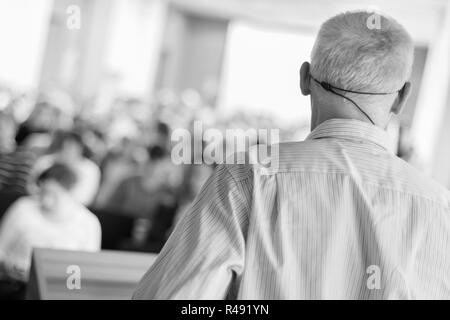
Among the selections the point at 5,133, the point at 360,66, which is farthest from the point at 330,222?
the point at 5,133

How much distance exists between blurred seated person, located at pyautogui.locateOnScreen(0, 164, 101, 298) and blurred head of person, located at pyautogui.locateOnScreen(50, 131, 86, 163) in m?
1.59

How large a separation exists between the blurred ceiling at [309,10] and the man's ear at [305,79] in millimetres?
14219

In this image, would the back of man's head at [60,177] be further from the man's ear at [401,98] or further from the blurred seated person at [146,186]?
the man's ear at [401,98]

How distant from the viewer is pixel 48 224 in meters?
3.88

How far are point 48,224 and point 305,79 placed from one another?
2.82 metres

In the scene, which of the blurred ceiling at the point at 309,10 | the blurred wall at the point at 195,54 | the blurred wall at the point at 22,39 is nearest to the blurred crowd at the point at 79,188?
the blurred wall at the point at 22,39

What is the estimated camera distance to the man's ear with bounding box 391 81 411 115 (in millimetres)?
1327

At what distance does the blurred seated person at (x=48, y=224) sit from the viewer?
3.80 meters

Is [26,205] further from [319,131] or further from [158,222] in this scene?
[319,131]

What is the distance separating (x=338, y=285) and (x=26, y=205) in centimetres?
300

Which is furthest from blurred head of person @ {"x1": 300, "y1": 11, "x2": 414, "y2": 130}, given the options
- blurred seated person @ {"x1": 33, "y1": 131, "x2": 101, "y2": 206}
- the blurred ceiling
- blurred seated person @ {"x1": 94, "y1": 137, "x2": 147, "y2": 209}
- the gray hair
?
the blurred ceiling

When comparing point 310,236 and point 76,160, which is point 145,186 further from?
point 310,236

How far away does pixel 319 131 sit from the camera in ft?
4.25
